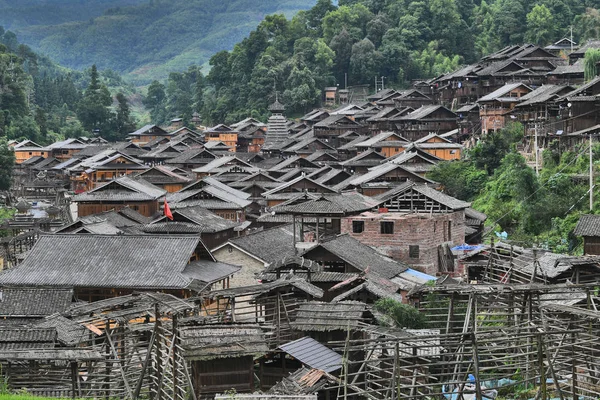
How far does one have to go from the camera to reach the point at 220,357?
20.8 metres

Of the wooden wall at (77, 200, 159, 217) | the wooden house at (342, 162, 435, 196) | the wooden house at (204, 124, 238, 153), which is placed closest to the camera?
the wooden house at (342, 162, 435, 196)

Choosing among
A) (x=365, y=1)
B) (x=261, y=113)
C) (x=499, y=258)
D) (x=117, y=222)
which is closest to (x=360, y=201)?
(x=117, y=222)

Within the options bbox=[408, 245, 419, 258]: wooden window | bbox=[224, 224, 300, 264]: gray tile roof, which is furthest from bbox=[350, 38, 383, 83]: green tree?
bbox=[224, 224, 300, 264]: gray tile roof

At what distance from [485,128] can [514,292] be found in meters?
43.2

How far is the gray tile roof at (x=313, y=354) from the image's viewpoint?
21.1 meters

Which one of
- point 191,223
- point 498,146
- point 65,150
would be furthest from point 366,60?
point 191,223

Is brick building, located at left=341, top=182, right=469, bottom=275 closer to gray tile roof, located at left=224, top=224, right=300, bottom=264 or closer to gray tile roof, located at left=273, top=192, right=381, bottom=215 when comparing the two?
gray tile roof, located at left=273, top=192, right=381, bottom=215

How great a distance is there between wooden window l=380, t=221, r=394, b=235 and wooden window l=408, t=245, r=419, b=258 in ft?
3.79

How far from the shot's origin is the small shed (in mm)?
20828

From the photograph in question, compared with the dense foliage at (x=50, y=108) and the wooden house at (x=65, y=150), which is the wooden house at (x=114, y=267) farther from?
the dense foliage at (x=50, y=108)

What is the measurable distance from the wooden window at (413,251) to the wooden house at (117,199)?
17539mm

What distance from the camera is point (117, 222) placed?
149ft

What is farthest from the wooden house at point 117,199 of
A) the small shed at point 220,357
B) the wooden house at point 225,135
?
the wooden house at point 225,135

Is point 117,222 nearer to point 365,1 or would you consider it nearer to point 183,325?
point 183,325
